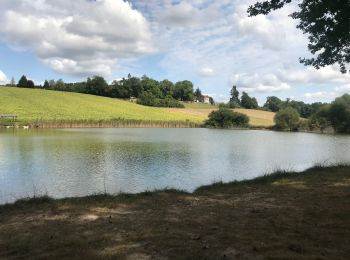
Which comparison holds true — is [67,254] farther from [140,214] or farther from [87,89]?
[87,89]

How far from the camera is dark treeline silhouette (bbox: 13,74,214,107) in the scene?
427 ft

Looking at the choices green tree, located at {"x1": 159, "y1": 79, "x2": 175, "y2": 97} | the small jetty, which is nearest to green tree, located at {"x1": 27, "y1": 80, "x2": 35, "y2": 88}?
green tree, located at {"x1": 159, "y1": 79, "x2": 175, "y2": 97}

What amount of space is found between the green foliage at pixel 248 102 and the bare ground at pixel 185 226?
146 metres

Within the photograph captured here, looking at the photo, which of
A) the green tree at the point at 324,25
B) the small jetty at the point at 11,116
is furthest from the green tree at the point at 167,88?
the green tree at the point at 324,25

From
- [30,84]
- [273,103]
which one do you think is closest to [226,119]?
[30,84]

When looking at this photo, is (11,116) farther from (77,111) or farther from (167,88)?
(167,88)

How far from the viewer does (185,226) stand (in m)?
7.48

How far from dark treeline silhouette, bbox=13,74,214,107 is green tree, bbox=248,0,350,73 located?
115988 millimetres

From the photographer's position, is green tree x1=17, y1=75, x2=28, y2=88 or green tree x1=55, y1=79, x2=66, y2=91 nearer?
green tree x1=17, y1=75, x2=28, y2=88

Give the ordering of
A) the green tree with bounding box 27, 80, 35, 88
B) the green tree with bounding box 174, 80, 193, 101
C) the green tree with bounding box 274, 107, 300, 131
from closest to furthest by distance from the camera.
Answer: the green tree with bounding box 274, 107, 300, 131 → the green tree with bounding box 27, 80, 35, 88 → the green tree with bounding box 174, 80, 193, 101

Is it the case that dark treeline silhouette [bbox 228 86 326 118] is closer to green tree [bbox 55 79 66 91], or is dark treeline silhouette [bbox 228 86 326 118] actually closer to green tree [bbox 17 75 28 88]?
green tree [bbox 55 79 66 91]

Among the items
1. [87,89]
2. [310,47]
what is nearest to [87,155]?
[310,47]

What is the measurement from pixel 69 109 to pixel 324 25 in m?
85.6

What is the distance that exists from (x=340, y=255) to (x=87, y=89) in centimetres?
13997
